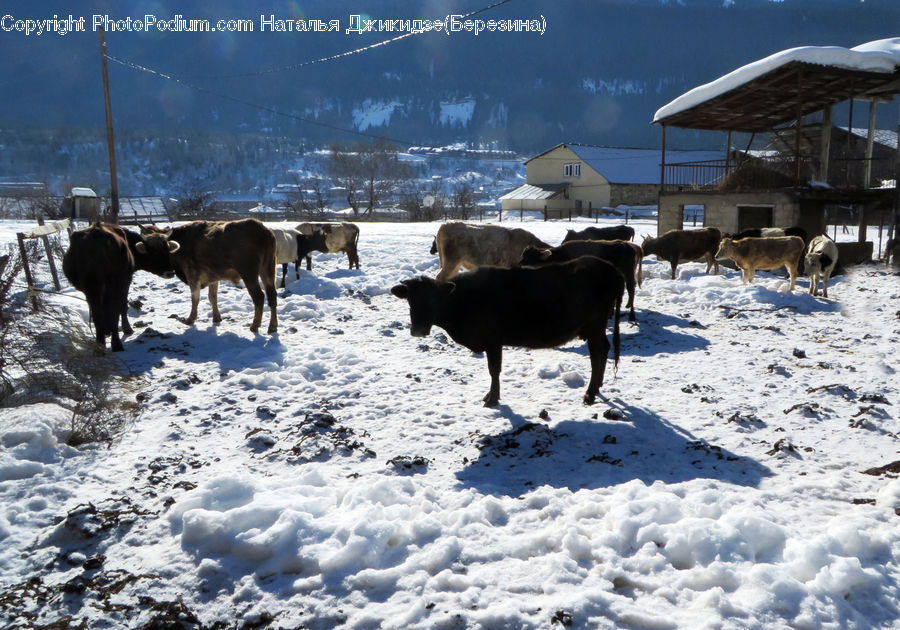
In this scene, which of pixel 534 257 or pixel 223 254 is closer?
pixel 534 257

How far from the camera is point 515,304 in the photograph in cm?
530

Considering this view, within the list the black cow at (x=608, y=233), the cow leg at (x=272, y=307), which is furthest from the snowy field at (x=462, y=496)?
the black cow at (x=608, y=233)

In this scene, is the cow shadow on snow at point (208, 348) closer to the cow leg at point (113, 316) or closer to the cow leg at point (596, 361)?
the cow leg at point (113, 316)

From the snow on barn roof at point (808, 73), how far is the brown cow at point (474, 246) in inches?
399

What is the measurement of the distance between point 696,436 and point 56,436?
4.81m

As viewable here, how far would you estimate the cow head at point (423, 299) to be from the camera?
5266mm

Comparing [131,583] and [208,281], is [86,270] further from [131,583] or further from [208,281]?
[131,583]

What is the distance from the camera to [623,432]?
16.1ft

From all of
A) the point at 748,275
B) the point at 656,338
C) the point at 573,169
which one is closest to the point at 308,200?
the point at 573,169

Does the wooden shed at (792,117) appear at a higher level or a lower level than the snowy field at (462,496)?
higher

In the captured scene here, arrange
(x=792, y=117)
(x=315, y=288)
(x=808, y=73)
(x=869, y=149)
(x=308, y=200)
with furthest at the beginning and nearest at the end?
(x=308, y=200), (x=792, y=117), (x=869, y=149), (x=808, y=73), (x=315, y=288)

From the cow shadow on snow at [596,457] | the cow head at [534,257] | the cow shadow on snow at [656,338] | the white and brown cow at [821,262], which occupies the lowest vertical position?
the cow shadow on snow at [596,457]

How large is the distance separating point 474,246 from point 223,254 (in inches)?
170

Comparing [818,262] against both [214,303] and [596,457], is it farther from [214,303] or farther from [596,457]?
[214,303]
